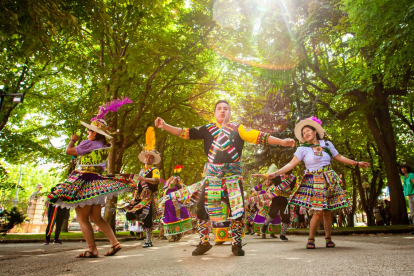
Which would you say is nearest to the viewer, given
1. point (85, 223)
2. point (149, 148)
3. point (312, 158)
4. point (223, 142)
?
point (223, 142)

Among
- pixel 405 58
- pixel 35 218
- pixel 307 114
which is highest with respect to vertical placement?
pixel 307 114

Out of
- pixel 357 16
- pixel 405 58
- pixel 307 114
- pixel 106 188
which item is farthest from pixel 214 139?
pixel 307 114

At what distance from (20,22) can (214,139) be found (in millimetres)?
3689

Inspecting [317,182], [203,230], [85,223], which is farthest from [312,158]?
[85,223]

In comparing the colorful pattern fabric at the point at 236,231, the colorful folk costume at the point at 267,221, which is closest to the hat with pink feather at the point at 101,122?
the colorful pattern fabric at the point at 236,231

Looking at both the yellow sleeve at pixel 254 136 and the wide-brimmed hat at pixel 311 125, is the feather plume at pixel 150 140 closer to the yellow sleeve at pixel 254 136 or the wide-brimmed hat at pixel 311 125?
the wide-brimmed hat at pixel 311 125

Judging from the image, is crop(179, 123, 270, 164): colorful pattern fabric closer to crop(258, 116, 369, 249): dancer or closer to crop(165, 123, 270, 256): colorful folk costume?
crop(165, 123, 270, 256): colorful folk costume

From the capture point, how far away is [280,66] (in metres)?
15.6

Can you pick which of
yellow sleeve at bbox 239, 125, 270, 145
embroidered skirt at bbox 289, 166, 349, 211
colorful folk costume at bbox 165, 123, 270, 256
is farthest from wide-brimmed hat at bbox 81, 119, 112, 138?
embroidered skirt at bbox 289, 166, 349, 211

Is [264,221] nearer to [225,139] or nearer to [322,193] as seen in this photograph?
[322,193]

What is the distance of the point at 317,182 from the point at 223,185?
2.04 metres

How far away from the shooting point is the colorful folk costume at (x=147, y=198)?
808cm

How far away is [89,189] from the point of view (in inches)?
194

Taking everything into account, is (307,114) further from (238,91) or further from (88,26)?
(88,26)
